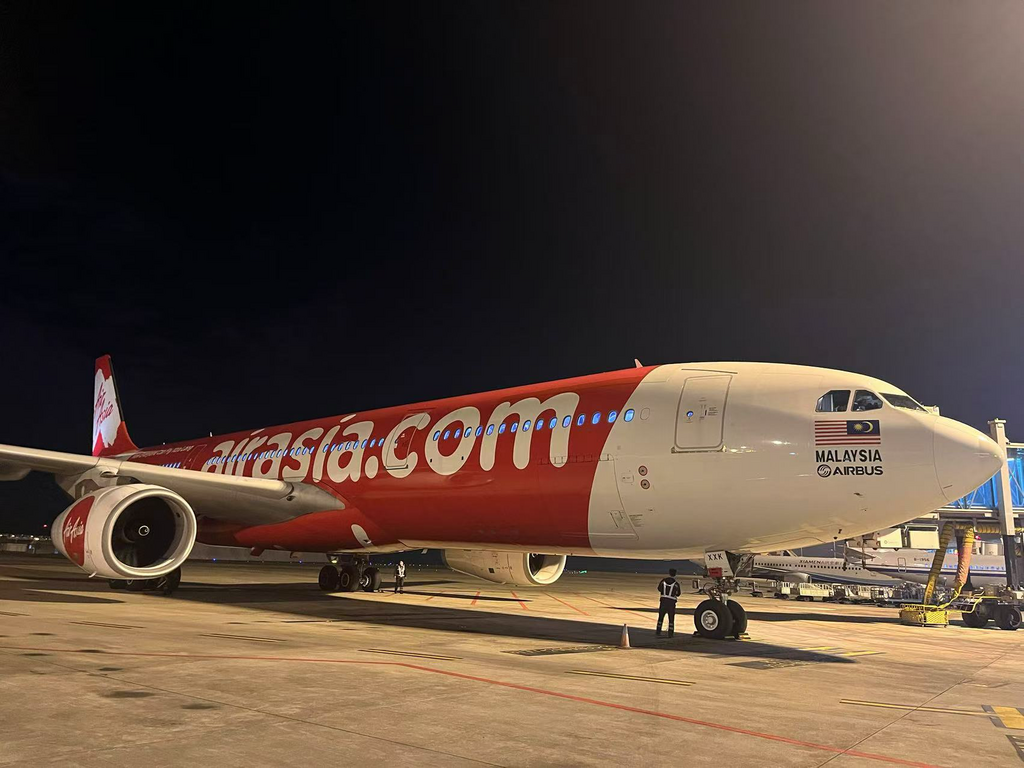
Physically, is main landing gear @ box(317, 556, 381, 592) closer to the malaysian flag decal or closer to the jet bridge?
the jet bridge

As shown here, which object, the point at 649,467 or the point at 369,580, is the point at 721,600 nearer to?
the point at 649,467

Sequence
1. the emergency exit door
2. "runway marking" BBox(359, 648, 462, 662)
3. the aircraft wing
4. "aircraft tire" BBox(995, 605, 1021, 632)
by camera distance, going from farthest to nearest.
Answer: "aircraft tire" BBox(995, 605, 1021, 632) < the aircraft wing < the emergency exit door < "runway marking" BBox(359, 648, 462, 662)

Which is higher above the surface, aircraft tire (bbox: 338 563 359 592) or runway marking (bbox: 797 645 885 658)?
aircraft tire (bbox: 338 563 359 592)

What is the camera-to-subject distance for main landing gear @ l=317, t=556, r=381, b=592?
21094 mm

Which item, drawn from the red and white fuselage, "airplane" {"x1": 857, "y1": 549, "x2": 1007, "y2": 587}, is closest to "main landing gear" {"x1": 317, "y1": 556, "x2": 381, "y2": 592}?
the red and white fuselage

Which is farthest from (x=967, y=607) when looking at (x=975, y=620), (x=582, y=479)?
(x=582, y=479)

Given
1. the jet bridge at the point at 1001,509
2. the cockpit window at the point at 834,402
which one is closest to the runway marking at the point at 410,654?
the cockpit window at the point at 834,402

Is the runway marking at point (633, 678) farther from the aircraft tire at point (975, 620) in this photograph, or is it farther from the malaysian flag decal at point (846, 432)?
the aircraft tire at point (975, 620)

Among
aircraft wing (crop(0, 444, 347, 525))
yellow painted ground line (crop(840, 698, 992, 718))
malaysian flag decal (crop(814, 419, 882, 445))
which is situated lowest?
yellow painted ground line (crop(840, 698, 992, 718))

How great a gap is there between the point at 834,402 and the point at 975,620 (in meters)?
12.8

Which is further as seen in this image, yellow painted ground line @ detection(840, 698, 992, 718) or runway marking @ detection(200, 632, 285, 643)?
runway marking @ detection(200, 632, 285, 643)

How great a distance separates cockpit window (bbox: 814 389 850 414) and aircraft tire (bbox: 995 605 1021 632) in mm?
12428

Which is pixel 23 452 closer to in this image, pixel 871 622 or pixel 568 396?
pixel 568 396

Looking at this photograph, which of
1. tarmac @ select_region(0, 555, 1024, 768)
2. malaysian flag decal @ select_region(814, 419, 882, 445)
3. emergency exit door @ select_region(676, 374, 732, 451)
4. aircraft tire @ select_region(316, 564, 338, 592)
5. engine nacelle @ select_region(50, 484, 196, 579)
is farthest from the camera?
aircraft tire @ select_region(316, 564, 338, 592)
